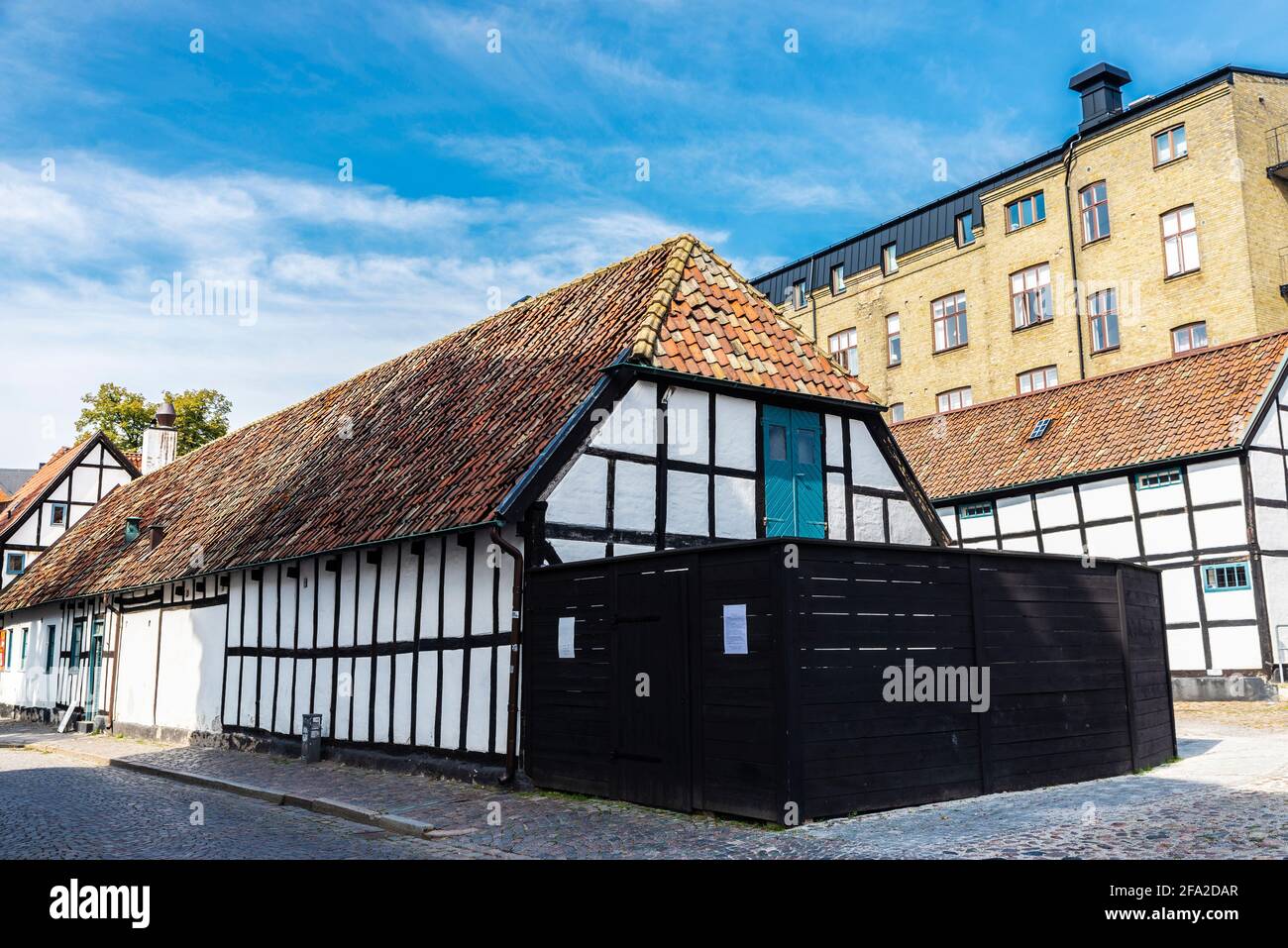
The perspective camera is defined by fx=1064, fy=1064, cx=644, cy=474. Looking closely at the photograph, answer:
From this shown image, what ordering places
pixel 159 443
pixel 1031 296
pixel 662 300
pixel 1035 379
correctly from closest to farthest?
pixel 662 300, pixel 1035 379, pixel 1031 296, pixel 159 443

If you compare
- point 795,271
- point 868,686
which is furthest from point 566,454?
point 795,271

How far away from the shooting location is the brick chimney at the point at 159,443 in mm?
38375

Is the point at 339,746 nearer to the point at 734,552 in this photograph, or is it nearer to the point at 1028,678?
the point at 734,552

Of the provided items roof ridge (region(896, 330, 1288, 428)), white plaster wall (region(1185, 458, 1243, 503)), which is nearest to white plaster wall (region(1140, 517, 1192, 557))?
white plaster wall (region(1185, 458, 1243, 503))

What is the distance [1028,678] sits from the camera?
36.9 ft

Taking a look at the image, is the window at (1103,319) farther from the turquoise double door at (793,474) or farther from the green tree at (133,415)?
the green tree at (133,415)

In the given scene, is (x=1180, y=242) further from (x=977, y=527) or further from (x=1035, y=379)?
(x=977, y=527)

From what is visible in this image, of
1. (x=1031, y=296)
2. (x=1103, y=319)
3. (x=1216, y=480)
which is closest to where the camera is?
(x=1216, y=480)

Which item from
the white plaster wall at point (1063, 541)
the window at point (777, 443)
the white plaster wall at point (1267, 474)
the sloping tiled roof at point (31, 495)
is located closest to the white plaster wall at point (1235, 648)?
the white plaster wall at point (1267, 474)

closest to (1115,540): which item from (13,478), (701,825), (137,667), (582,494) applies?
(582,494)

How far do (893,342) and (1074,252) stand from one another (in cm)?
861

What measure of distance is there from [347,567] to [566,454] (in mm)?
5286

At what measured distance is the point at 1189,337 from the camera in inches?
1172
